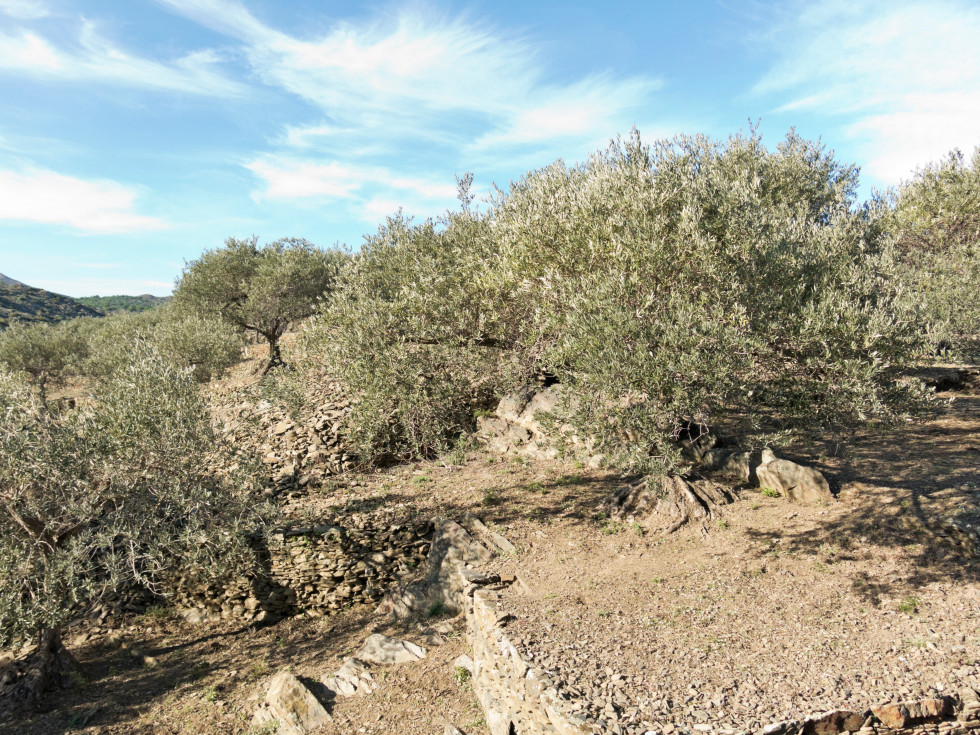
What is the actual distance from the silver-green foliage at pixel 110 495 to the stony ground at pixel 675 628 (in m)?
2.52

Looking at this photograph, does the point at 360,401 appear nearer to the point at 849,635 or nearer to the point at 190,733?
the point at 190,733

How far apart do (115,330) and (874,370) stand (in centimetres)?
5338

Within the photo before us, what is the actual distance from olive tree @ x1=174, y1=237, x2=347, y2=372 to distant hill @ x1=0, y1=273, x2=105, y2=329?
10617cm

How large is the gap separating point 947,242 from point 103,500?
37705 millimetres

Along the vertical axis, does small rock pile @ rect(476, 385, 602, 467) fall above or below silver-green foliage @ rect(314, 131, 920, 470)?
below

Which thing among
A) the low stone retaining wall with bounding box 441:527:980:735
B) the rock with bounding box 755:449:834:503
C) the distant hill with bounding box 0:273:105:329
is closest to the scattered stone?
the low stone retaining wall with bounding box 441:527:980:735

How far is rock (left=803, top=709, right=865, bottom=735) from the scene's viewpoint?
959 cm

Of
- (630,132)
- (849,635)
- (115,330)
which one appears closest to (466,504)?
(849,635)

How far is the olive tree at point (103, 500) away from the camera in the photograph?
12750 millimetres

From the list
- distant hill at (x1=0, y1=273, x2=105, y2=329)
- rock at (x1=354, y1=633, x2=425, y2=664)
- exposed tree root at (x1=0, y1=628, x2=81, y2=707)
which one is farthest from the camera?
distant hill at (x1=0, y1=273, x2=105, y2=329)

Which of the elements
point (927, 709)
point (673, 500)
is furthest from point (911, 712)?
point (673, 500)

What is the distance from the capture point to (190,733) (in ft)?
40.3

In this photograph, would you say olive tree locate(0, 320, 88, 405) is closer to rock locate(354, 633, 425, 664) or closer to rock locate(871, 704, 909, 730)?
rock locate(354, 633, 425, 664)

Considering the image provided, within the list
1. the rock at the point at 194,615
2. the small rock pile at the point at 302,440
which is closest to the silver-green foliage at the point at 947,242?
the small rock pile at the point at 302,440
